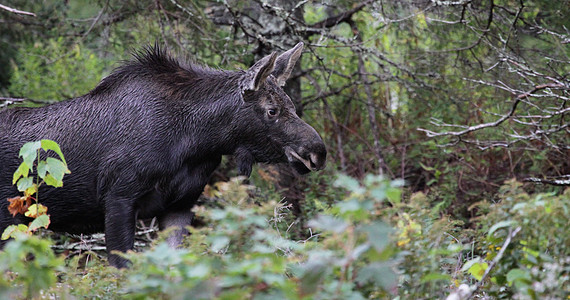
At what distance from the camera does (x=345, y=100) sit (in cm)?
1151

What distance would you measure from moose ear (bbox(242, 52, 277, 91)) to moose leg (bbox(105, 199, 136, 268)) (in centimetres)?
141

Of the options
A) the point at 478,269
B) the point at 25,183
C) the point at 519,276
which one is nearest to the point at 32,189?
the point at 25,183

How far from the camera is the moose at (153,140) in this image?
609 centimetres

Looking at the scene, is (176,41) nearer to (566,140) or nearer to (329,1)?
(329,1)

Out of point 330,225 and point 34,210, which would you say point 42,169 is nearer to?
point 34,210

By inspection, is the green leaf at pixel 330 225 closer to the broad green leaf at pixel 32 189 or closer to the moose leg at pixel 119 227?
the broad green leaf at pixel 32 189

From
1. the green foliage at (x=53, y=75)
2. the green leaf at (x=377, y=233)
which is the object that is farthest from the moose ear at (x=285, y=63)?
the green foliage at (x=53, y=75)

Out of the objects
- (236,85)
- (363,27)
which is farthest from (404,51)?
(236,85)

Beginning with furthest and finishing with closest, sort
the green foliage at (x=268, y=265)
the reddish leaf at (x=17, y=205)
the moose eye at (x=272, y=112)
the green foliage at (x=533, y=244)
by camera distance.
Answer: the moose eye at (x=272, y=112) → the reddish leaf at (x=17, y=205) → the green foliage at (x=533, y=244) → the green foliage at (x=268, y=265)

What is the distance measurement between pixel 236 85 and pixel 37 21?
544 cm

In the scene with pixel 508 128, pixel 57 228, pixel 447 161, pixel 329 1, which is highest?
pixel 329 1

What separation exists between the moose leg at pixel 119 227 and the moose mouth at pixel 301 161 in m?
1.40

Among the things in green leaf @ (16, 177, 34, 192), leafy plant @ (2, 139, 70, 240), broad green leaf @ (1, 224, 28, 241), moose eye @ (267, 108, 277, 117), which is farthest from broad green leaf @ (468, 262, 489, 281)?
broad green leaf @ (1, 224, 28, 241)

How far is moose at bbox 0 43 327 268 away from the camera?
20.0 feet
